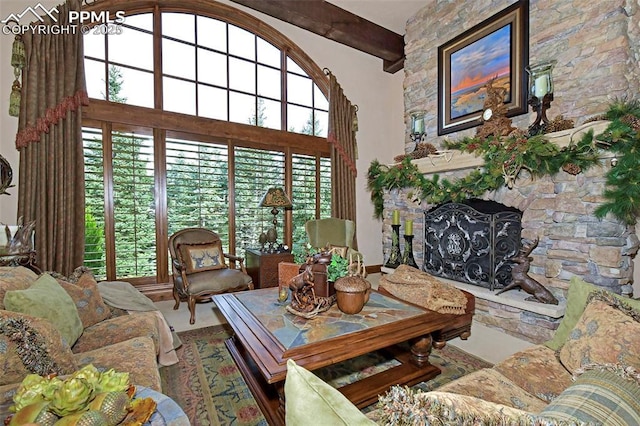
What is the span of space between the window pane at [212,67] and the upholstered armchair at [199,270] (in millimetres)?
2055

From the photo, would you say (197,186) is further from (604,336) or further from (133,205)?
(604,336)

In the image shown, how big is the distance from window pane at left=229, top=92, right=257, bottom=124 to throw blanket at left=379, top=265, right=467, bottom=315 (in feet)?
9.63

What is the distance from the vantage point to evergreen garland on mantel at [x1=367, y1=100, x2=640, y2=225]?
212cm

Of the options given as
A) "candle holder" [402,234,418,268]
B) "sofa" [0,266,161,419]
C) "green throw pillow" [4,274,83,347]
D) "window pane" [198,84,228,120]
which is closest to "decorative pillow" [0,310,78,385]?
"sofa" [0,266,161,419]

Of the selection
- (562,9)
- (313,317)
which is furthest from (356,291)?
(562,9)

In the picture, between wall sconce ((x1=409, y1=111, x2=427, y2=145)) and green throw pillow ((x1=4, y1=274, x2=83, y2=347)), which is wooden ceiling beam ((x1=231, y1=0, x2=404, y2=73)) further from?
green throw pillow ((x1=4, y1=274, x2=83, y2=347))

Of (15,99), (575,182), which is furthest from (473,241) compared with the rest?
(15,99)

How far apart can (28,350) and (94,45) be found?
3625mm

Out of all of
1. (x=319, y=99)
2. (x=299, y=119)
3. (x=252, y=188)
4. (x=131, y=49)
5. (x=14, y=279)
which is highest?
(x=131, y=49)

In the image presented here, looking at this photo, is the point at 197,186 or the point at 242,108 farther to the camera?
the point at 242,108

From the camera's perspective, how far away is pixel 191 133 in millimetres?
3736

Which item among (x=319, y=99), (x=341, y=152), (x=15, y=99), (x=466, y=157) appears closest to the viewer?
(x=15, y=99)

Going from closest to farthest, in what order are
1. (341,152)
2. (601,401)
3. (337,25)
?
(601,401), (337,25), (341,152)

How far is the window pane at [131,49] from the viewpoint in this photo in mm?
3391
